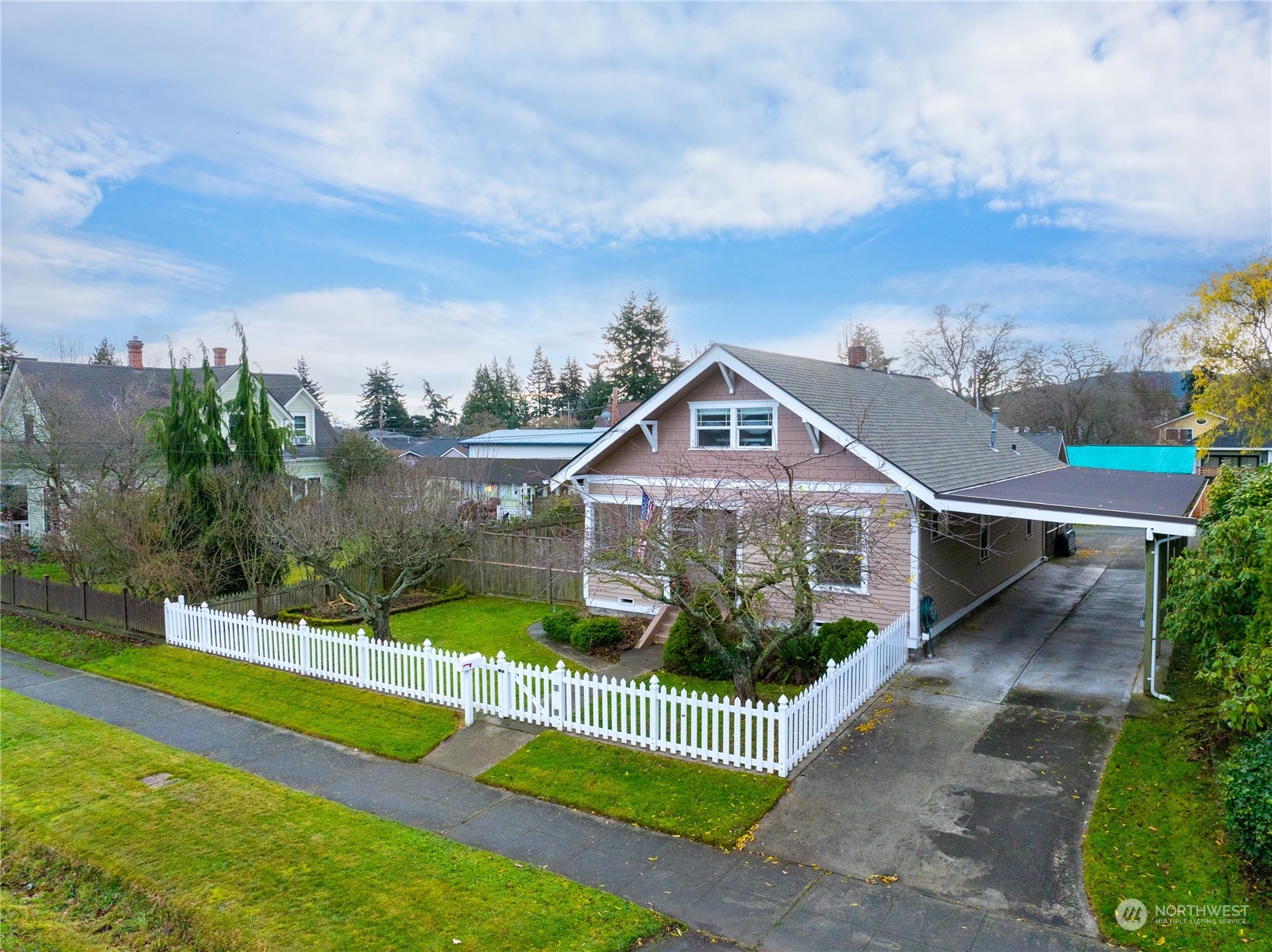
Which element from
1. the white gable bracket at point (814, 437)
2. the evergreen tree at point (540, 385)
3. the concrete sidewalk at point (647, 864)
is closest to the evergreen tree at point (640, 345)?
the evergreen tree at point (540, 385)

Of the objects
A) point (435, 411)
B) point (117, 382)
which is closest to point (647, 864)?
point (117, 382)

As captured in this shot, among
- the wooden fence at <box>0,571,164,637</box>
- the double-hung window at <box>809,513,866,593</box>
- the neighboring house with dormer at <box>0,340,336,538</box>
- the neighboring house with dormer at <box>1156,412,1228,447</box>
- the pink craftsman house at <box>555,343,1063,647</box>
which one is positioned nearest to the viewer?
the double-hung window at <box>809,513,866,593</box>

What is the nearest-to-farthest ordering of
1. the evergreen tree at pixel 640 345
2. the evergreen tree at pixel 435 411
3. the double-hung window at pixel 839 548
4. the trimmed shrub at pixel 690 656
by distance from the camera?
1. the double-hung window at pixel 839 548
2. the trimmed shrub at pixel 690 656
3. the evergreen tree at pixel 640 345
4. the evergreen tree at pixel 435 411

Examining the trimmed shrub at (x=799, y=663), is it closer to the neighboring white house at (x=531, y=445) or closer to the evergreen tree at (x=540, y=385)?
the neighboring white house at (x=531, y=445)

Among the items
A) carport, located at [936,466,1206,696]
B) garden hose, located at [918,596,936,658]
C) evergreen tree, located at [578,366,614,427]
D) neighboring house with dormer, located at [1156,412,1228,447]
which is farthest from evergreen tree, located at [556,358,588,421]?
garden hose, located at [918,596,936,658]

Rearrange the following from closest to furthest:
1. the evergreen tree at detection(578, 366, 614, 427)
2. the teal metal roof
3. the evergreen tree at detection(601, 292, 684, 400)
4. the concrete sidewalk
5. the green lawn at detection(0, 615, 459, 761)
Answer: the concrete sidewalk < the green lawn at detection(0, 615, 459, 761) < the teal metal roof < the evergreen tree at detection(601, 292, 684, 400) < the evergreen tree at detection(578, 366, 614, 427)

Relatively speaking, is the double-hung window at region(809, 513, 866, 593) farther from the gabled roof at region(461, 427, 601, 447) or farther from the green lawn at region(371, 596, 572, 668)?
the gabled roof at region(461, 427, 601, 447)

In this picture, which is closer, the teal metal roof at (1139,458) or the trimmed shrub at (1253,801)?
the trimmed shrub at (1253,801)
